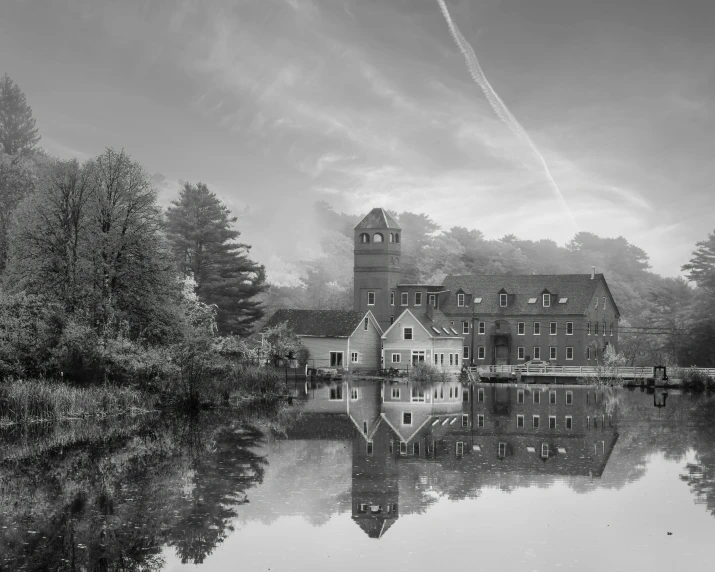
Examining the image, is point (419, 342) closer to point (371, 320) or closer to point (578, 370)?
point (371, 320)

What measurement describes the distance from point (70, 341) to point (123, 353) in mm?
2498

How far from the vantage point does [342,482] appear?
70.5 feet

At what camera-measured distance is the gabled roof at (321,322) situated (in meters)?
79.3

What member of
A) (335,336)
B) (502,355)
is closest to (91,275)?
(335,336)

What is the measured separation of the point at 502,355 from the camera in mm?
88875

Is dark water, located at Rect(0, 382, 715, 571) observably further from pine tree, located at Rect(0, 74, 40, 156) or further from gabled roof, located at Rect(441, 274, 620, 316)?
pine tree, located at Rect(0, 74, 40, 156)

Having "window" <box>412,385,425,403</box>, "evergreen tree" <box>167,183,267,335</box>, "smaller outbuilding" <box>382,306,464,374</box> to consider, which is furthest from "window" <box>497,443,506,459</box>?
"evergreen tree" <box>167,183,267,335</box>

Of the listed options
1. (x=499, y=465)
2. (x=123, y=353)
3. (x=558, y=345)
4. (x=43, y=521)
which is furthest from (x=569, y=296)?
(x=43, y=521)

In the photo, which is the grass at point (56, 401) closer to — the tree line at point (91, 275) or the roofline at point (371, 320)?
the tree line at point (91, 275)

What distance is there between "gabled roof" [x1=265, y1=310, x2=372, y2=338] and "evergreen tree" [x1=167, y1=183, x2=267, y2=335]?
9.51 ft

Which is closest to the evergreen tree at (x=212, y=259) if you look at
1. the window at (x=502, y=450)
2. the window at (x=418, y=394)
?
the window at (x=418, y=394)

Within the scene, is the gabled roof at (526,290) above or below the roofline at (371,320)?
above

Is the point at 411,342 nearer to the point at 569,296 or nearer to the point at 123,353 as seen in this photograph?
the point at 569,296

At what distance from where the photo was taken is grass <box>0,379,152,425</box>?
31.9m
